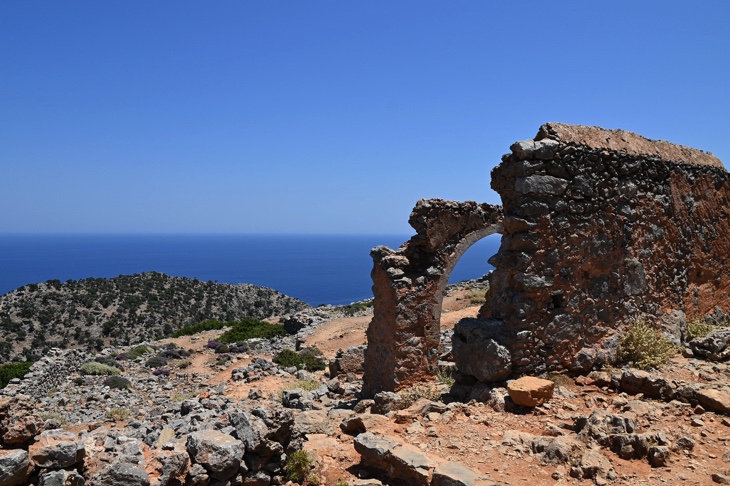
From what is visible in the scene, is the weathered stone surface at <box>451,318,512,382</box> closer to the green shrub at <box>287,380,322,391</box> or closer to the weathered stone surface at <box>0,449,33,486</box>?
the weathered stone surface at <box>0,449,33,486</box>

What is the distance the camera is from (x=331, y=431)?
23.1 feet

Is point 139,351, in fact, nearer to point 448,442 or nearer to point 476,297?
point 476,297

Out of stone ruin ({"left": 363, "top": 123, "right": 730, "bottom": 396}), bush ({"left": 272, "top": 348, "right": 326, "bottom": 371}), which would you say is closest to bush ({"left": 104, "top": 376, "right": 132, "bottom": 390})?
bush ({"left": 272, "top": 348, "right": 326, "bottom": 371})

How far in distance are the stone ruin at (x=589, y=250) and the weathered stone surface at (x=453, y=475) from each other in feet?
7.93

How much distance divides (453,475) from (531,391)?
7.06 feet

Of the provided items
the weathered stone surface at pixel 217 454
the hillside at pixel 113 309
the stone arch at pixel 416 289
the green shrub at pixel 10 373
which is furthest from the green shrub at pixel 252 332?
the weathered stone surface at pixel 217 454

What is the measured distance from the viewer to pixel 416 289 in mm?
10680

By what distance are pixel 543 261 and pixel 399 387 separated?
4.22 meters

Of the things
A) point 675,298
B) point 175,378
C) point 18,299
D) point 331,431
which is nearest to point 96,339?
point 18,299

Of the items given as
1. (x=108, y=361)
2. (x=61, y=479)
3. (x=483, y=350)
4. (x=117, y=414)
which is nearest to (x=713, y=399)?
(x=483, y=350)

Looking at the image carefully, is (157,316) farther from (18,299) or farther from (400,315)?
(400,315)

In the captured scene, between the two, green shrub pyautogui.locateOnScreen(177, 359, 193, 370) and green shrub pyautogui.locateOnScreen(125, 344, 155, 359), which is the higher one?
green shrub pyautogui.locateOnScreen(177, 359, 193, 370)

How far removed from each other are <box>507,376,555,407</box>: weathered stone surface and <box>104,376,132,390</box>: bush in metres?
15.0

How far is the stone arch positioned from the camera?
1048 cm
